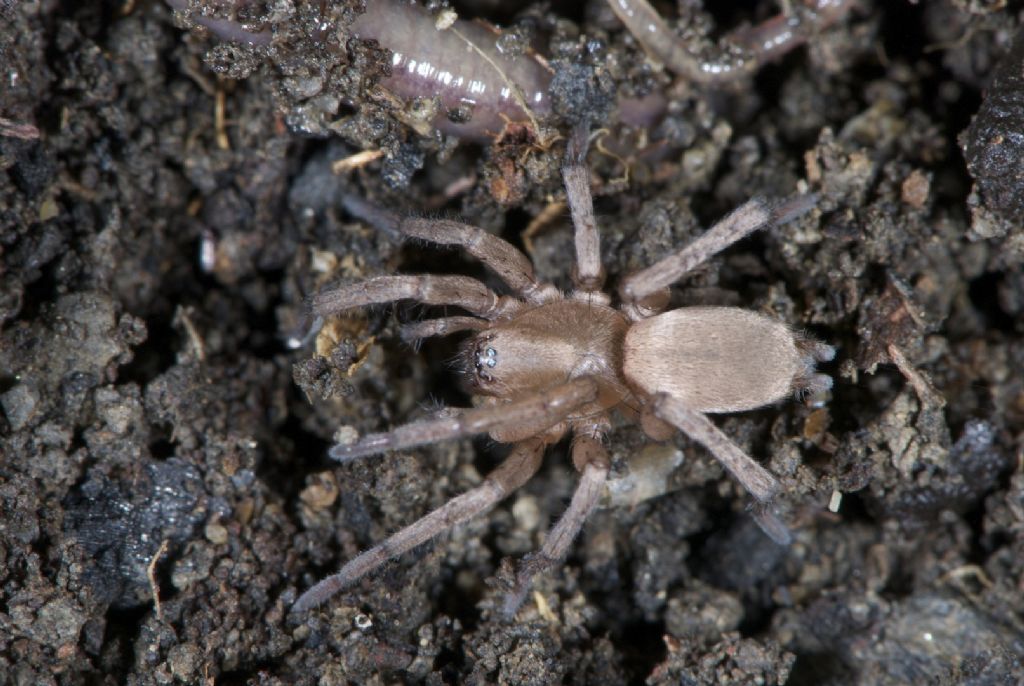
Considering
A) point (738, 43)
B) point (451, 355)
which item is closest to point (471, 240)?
point (451, 355)

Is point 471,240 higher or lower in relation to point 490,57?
lower

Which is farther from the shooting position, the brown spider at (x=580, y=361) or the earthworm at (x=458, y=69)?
the earthworm at (x=458, y=69)

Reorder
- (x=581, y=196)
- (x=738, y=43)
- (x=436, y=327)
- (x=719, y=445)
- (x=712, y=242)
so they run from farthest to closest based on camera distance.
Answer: (x=738, y=43) → (x=436, y=327) → (x=581, y=196) → (x=712, y=242) → (x=719, y=445)

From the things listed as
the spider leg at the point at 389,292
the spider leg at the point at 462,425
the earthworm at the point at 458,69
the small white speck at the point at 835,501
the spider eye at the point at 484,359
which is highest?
the earthworm at the point at 458,69

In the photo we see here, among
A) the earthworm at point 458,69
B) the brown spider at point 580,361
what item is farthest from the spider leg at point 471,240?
the earthworm at point 458,69

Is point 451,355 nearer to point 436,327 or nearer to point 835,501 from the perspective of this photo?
point 436,327

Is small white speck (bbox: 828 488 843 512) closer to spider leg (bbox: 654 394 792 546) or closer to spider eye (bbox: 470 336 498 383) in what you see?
spider leg (bbox: 654 394 792 546)

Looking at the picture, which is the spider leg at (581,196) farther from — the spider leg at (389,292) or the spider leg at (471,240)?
the spider leg at (389,292)
